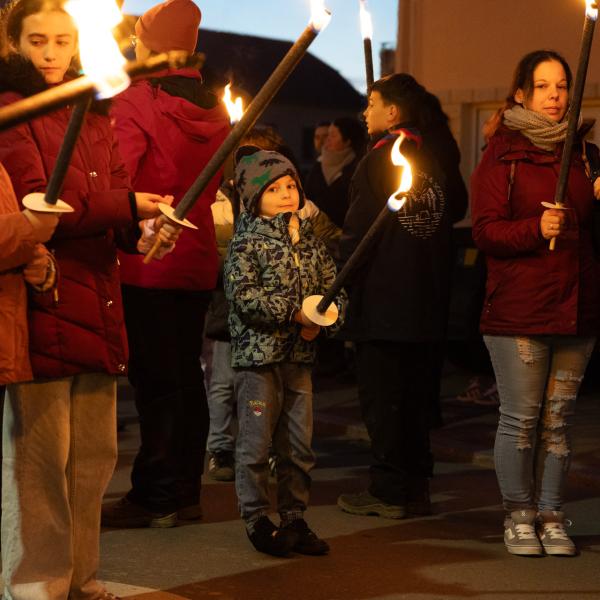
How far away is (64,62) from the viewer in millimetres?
4125

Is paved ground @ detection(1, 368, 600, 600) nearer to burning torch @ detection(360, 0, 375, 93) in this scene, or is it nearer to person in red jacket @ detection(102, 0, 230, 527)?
person in red jacket @ detection(102, 0, 230, 527)

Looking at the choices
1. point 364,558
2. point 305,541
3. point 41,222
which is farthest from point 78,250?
point 364,558

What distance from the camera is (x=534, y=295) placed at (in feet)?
18.9

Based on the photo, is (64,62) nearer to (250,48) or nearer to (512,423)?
(512,423)

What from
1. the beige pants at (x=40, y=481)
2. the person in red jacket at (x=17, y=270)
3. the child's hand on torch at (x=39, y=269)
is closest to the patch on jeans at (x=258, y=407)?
the beige pants at (x=40, y=481)

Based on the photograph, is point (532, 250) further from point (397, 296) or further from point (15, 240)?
point (15, 240)

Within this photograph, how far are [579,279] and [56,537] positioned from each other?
259cm

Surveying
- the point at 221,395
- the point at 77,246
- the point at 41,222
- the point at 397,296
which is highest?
the point at 41,222

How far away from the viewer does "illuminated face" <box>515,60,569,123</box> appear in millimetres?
5824

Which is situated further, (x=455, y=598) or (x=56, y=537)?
(x=455, y=598)

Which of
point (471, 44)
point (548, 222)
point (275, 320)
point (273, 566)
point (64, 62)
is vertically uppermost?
point (471, 44)

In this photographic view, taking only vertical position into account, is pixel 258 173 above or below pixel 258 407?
above

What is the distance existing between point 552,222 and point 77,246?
2.07 m

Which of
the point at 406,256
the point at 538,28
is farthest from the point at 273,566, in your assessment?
the point at 538,28
